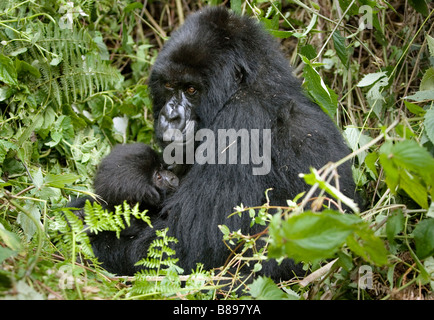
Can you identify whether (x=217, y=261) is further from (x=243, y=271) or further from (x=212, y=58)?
(x=212, y=58)

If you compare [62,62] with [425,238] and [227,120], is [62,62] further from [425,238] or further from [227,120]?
[425,238]

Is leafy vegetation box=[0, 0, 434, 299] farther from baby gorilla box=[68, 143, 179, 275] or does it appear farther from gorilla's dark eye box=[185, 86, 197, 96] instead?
gorilla's dark eye box=[185, 86, 197, 96]

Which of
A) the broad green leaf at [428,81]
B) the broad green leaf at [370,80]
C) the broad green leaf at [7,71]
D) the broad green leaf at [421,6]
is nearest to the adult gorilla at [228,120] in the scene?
the broad green leaf at [370,80]

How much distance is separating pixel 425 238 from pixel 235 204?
1.15m

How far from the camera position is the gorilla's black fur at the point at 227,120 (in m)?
3.33

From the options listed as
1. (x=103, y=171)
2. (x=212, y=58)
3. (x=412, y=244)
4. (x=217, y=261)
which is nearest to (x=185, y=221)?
(x=217, y=261)

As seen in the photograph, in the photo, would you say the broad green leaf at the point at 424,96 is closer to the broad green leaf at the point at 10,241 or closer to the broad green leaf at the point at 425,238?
the broad green leaf at the point at 425,238

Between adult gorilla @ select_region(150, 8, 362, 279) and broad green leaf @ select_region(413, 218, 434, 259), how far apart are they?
0.79 meters

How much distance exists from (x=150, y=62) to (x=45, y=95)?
4.08 feet

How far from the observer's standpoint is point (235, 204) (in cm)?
329

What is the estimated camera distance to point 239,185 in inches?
130

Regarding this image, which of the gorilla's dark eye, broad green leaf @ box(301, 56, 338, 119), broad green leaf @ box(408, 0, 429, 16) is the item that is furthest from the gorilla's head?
broad green leaf @ box(408, 0, 429, 16)

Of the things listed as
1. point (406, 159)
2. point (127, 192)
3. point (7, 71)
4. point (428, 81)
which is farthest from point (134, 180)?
point (428, 81)

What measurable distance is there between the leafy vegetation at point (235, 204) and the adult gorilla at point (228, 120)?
0.13 m
